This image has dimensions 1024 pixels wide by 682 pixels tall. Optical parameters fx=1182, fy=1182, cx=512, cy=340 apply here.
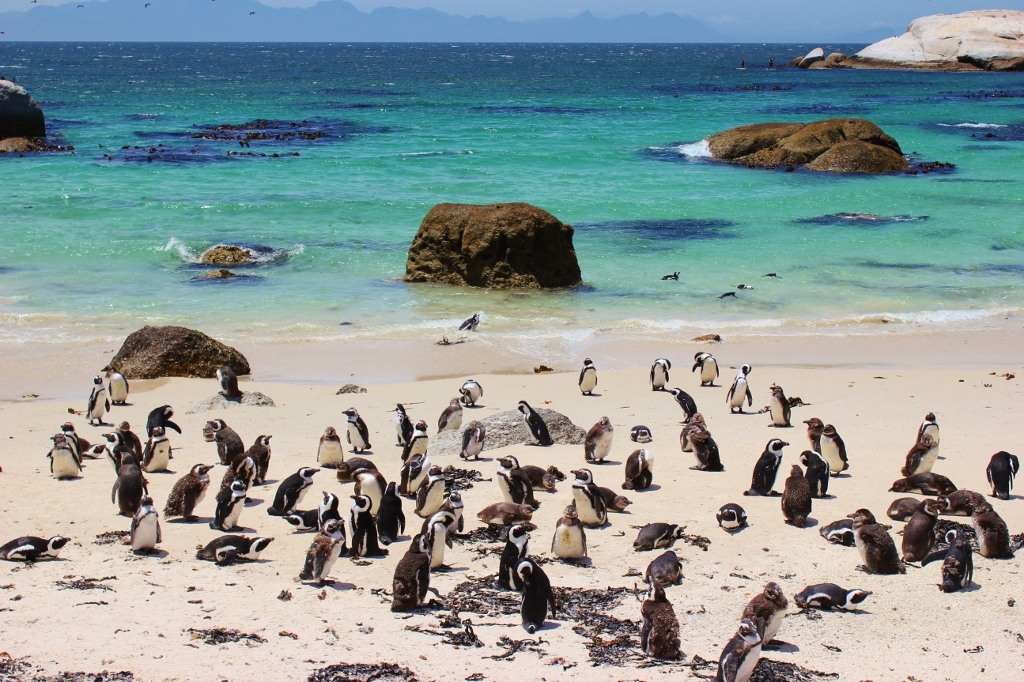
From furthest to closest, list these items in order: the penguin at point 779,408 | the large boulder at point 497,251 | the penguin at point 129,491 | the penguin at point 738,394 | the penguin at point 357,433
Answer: the large boulder at point 497,251, the penguin at point 738,394, the penguin at point 779,408, the penguin at point 357,433, the penguin at point 129,491

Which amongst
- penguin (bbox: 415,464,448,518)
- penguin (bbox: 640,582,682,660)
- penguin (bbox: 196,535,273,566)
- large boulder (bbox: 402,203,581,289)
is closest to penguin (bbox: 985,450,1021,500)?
penguin (bbox: 640,582,682,660)

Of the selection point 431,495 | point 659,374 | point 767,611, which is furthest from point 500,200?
point 767,611

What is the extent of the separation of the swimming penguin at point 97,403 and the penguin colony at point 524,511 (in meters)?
0.73

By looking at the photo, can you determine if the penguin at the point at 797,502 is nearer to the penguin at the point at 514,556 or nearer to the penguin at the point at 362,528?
the penguin at the point at 514,556

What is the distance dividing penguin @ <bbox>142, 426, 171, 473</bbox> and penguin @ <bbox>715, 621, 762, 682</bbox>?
635 centimetres

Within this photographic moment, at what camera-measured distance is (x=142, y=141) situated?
4775cm

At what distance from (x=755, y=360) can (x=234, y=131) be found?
40.0 meters

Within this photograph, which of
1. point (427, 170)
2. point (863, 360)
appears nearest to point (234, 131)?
point (427, 170)

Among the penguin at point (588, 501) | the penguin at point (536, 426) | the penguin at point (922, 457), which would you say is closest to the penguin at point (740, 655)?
the penguin at point (588, 501)

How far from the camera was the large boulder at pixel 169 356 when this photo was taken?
50.9 ft

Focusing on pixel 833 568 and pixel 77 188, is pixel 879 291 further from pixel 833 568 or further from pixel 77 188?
pixel 77 188

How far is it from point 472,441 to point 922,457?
13.6ft

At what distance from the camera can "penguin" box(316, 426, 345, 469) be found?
11148mm

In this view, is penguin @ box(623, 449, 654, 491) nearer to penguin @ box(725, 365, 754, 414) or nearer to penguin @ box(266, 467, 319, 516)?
penguin @ box(266, 467, 319, 516)
